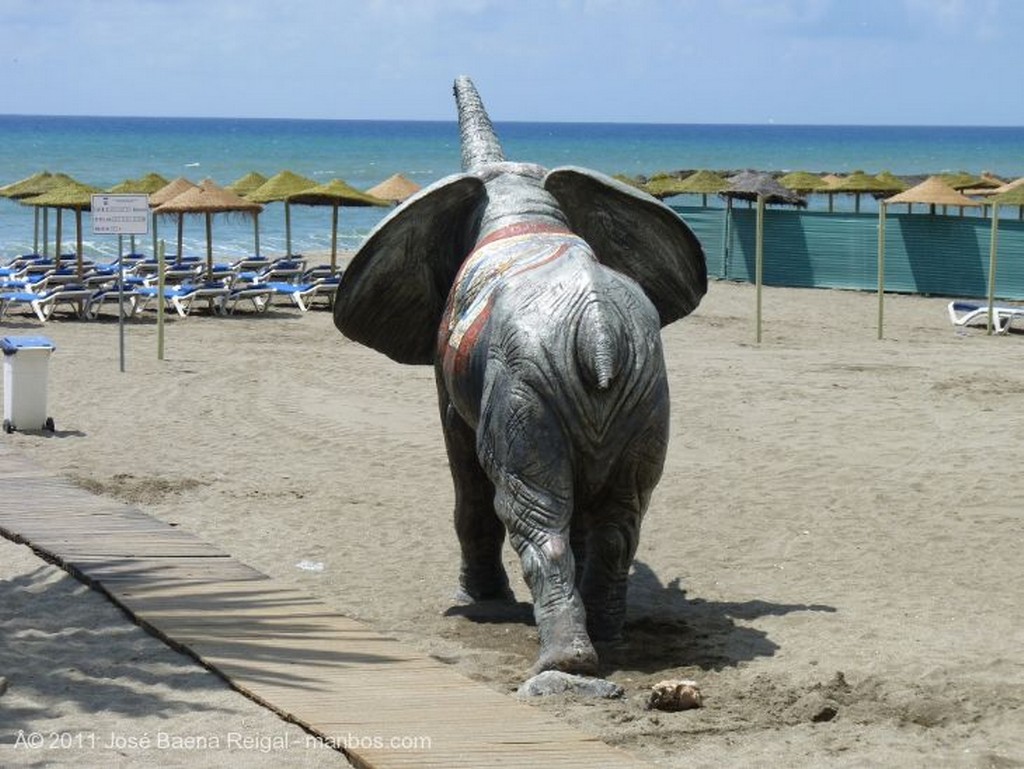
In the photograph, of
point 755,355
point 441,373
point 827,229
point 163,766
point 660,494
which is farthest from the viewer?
point 827,229

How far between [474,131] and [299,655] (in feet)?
11.3

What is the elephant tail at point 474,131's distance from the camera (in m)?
9.03

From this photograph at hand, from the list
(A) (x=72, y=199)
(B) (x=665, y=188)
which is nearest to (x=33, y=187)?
(A) (x=72, y=199)

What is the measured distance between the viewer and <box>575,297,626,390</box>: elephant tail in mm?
6852

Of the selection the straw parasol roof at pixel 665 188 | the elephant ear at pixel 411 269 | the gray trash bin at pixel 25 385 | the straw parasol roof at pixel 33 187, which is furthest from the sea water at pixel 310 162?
the elephant ear at pixel 411 269

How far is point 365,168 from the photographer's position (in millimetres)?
103375

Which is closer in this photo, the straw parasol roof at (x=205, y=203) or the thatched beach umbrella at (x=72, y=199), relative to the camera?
the straw parasol roof at (x=205, y=203)

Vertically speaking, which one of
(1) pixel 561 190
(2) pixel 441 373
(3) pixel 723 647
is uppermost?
(1) pixel 561 190

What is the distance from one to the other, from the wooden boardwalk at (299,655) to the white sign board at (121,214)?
9.09m

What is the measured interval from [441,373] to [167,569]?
1.66 meters

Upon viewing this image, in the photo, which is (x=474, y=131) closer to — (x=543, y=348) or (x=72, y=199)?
(x=543, y=348)

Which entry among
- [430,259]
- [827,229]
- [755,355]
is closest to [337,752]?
[430,259]

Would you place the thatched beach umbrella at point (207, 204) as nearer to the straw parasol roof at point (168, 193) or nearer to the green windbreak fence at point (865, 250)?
the straw parasol roof at point (168, 193)

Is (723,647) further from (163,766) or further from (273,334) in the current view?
(273,334)
